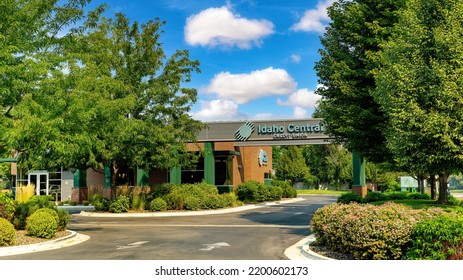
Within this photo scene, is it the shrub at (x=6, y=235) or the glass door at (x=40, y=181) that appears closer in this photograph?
the shrub at (x=6, y=235)

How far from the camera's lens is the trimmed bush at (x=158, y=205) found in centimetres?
2752

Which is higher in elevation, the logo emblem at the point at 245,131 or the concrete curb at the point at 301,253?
the logo emblem at the point at 245,131

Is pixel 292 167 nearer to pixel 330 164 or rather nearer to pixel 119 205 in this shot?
pixel 330 164

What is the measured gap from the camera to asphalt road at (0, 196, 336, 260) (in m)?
12.5

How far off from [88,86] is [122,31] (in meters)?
10.7

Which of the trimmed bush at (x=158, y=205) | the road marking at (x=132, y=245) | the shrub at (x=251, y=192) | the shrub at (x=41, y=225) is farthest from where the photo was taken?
the shrub at (x=251, y=192)

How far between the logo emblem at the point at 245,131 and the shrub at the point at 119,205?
11612mm

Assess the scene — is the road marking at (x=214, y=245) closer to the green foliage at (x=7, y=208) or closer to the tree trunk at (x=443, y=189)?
the green foliage at (x=7, y=208)

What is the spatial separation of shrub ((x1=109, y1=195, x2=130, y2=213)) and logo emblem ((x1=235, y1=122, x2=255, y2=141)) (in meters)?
11.6

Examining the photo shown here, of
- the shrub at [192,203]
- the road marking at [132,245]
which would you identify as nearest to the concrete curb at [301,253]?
the road marking at [132,245]

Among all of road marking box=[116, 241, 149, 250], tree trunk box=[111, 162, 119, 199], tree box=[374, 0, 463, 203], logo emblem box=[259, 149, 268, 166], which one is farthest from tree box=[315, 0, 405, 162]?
logo emblem box=[259, 149, 268, 166]

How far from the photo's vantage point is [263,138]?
119 feet

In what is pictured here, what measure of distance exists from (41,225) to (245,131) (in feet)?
73.1
